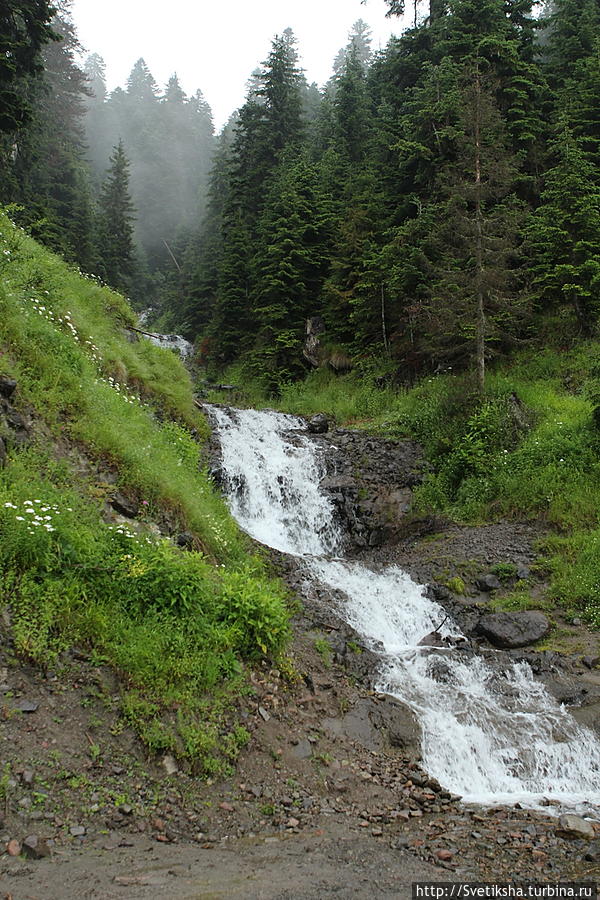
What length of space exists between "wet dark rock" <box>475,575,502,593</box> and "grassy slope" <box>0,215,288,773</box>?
4920mm

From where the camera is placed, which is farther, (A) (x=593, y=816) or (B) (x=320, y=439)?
(B) (x=320, y=439)

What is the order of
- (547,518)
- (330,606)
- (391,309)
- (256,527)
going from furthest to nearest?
1. (391,309)
2. (256,527)
3. (547,518)
4. (330,606)

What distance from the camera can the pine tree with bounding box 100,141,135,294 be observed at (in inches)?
1309

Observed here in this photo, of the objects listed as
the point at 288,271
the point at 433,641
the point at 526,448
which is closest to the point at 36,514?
the point at 433,641

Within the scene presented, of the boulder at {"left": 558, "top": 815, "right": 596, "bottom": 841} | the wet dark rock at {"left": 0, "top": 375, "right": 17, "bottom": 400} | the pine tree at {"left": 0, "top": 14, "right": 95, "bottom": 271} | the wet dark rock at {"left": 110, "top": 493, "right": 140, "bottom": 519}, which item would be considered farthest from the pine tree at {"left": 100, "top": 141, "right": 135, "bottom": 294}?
the boulder at {"left": 558, "top": 815, "right": 596, "bottom": 841}

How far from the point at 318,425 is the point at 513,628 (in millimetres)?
11307

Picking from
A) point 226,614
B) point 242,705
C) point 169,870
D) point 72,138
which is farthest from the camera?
point 72,138

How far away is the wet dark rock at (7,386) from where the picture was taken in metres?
7.75

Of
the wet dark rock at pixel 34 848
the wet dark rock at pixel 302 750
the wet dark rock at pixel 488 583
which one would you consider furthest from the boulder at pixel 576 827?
the wet dark rock at pixel 488 583

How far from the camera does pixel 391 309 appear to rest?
78.0 feet

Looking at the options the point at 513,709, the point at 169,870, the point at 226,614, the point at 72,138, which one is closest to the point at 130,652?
the point at 226,614

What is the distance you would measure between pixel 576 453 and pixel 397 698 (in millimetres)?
9480

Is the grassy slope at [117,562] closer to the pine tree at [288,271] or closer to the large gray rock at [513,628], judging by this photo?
the large gray rock at [513,628]

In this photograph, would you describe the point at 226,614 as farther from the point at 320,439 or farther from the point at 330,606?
the point at 320,439
